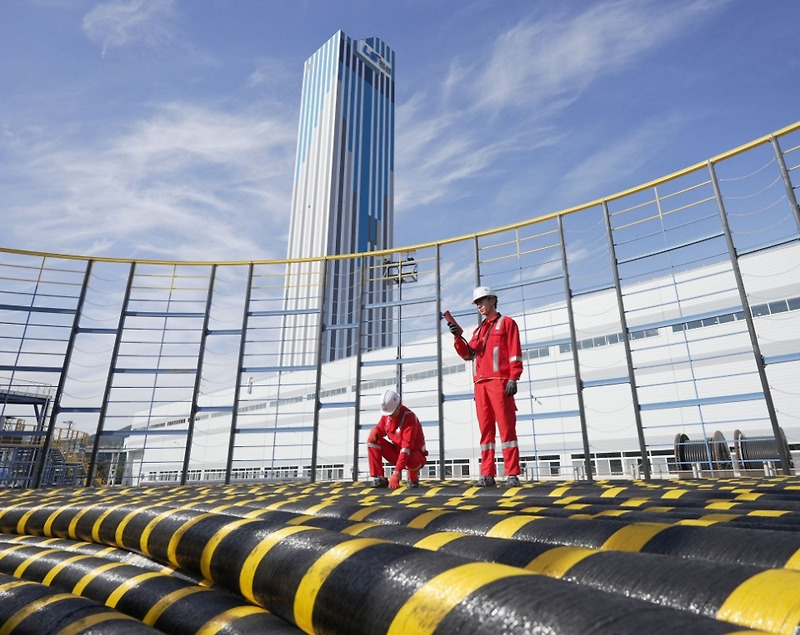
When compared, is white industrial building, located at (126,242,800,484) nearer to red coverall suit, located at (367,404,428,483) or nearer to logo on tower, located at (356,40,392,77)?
red coverall suit, located at (367,404,428,483)

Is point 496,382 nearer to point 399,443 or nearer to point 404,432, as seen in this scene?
point 404,432

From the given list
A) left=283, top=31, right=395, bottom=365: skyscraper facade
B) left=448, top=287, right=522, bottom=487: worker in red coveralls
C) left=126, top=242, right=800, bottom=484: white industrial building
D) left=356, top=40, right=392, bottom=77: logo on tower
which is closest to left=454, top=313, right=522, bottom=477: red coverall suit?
left=448, top=287, right=522, bottom=487: worker in red coveralls

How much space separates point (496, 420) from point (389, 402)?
1.32m

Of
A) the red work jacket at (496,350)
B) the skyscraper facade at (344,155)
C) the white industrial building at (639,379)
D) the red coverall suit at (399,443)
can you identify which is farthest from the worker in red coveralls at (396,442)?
the skyscraper facade at (344,155)

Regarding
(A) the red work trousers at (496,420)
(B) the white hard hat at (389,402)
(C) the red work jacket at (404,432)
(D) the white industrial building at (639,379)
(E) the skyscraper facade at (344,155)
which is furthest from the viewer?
(E) the skyscraper facade at (344,155)

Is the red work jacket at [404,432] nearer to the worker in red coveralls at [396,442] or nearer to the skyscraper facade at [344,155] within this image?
the worker in red coveralls at [396,442]

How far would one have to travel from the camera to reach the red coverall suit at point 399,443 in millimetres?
5359

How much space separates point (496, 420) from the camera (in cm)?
463

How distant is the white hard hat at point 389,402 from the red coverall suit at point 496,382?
1082 millimetres

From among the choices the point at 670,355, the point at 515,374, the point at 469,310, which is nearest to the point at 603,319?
the point at 670,355

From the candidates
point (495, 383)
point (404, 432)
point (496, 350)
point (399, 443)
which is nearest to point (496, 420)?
point (495, 383)

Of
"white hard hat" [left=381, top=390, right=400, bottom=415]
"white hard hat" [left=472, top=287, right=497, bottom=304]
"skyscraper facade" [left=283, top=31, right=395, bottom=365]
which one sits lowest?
"white hard hat" [left=381, top=390, right=400, bottom=415]

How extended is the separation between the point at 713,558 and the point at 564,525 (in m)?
0.39

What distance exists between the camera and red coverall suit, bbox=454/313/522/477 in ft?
14.4
